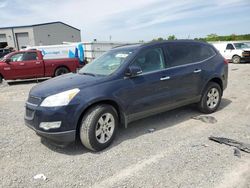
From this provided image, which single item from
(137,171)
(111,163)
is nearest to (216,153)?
(137,171)

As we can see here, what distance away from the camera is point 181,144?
4.07 meters

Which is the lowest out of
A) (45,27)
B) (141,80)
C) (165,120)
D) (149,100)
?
(165,120)

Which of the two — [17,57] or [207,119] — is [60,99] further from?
[17,57]

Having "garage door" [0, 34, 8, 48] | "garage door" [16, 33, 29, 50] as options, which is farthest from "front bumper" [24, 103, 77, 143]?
"garage door" [0, 34, 8, 48]

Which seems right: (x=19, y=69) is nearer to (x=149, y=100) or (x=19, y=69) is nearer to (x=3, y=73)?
(x=3, y=73)

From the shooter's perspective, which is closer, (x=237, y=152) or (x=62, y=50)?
(x=237, y=152)

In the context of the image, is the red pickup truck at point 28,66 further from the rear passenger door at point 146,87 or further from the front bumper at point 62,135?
the front bumper at point 62,135

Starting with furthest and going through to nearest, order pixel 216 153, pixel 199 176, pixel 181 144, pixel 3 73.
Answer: pixel 3 73 → pixel 181 144 → pixel 216 153 → pixel 199 176

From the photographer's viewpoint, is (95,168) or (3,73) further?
(3,73)

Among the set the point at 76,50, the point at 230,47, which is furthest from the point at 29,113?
the point at 230,47

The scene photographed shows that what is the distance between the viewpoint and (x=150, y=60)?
461cm

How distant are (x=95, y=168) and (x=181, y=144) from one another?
5.06 ft

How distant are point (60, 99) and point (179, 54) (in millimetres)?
2764

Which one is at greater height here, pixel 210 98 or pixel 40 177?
pixel 210 98
